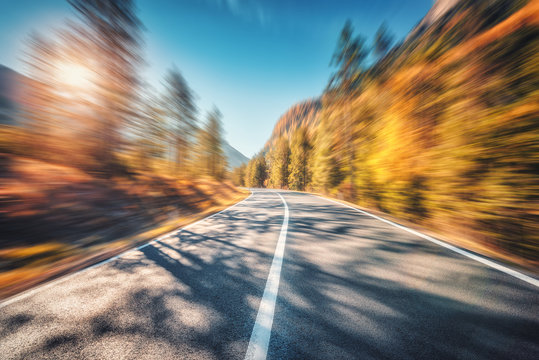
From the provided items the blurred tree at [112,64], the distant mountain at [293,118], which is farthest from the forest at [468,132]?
the distant mountain at [293,118]

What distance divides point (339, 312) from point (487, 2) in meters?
8.85

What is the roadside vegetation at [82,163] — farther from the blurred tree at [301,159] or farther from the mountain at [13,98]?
the blurred tree at [301,159]

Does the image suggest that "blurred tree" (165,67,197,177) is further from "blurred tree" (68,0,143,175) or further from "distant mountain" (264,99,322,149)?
"distant mountain" (264,99,322,149)

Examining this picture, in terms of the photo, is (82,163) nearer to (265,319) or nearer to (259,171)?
(265,319)

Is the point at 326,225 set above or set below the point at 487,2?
below

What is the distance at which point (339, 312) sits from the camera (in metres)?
1.86

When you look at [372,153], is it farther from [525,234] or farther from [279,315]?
[279,315]

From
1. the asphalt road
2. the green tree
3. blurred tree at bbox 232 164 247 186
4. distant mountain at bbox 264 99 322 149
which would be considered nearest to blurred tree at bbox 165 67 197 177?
the green tree

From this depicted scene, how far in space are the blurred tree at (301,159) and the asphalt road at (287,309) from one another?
29.0 meters

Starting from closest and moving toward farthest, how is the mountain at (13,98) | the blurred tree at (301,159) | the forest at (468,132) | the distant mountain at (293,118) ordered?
the forest at (468,132) → the mountain at (13,98) → the blurred tree at (301,159) → the distant mountain at (293,118)

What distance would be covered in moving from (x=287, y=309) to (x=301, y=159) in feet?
102

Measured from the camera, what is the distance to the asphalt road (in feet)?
4.86

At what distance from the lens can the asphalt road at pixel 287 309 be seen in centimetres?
148

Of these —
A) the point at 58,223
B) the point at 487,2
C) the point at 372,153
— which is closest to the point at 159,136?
the point at 58,223
